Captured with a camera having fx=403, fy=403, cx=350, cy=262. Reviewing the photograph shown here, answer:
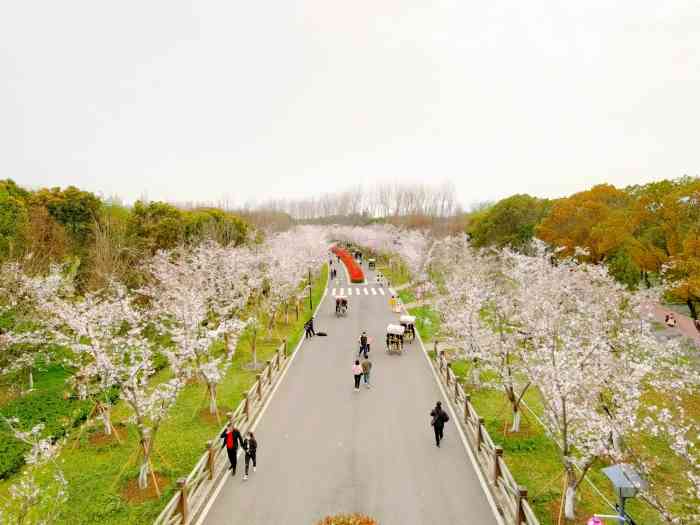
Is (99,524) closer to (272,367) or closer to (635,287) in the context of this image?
(272,367)

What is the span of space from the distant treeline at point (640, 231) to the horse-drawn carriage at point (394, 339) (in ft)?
35.1

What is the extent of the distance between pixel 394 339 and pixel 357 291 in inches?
943

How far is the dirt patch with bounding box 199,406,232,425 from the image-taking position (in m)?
15.5

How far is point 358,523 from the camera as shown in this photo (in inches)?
316

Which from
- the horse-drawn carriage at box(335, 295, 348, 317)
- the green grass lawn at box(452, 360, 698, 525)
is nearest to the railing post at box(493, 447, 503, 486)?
the green grass lawn at box(452, 360, 698, 525)

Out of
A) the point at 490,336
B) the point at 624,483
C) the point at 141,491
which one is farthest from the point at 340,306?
the point at 624,483

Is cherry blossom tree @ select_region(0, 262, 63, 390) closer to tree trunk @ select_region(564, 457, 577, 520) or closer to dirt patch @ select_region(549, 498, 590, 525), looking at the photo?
dirt patch @ select_region(549, 498, 590, 525)

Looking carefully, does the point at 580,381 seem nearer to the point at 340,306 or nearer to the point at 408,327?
the point at 408,327

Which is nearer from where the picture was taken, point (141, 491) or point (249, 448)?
point (141, 491)

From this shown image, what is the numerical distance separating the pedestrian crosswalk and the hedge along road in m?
25.3

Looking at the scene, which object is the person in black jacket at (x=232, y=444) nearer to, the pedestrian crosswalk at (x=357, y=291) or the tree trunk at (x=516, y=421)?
the tree trunk at (x=516, y=421)

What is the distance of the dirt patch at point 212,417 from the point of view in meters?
15.5

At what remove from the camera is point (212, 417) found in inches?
624

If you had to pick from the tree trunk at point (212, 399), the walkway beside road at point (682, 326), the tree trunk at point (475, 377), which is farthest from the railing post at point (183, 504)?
the walkway beside road at point (682, 326)
